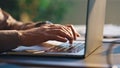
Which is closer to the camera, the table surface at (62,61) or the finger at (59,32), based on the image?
the table surface at (62,61)

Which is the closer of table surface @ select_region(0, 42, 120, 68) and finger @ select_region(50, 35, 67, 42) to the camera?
table surface @ select_region(0, 42, 120, 68)

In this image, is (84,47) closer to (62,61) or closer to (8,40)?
(62,61)

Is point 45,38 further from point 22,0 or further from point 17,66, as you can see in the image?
point 22,0

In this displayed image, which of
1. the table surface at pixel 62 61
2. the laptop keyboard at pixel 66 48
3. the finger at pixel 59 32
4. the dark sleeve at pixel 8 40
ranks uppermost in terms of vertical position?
the finger at pixel 59 32

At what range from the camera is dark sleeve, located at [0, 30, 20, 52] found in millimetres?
743

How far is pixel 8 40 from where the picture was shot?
74 centimetres

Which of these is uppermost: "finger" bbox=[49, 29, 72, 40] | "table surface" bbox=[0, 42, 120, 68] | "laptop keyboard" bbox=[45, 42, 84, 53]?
"finger" bbox=[49, 29, 72, 40]

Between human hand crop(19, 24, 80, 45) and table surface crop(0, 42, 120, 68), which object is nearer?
table surface crop(0, 42, 120, 68)

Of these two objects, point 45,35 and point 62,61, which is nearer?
point 62,61

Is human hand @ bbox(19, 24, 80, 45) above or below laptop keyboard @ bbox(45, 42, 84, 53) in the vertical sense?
above

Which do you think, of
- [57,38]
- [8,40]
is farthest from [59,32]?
[8,40]

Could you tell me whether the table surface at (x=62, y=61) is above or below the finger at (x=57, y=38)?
below

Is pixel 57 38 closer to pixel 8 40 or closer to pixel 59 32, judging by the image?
pixel 59 32

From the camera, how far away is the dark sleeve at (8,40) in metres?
0.74
